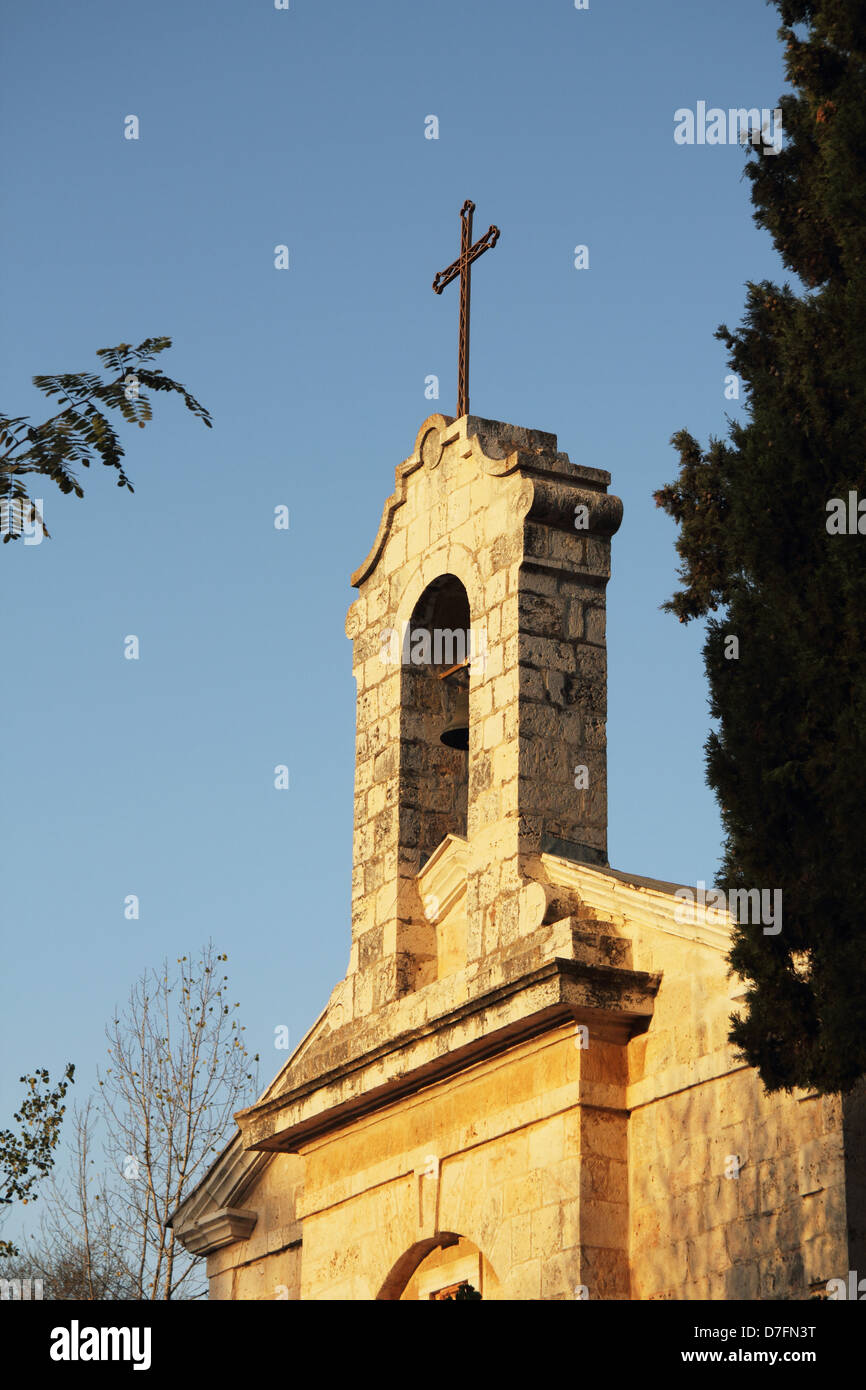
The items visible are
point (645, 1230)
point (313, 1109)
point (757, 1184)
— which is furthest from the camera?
point (313, 1109)

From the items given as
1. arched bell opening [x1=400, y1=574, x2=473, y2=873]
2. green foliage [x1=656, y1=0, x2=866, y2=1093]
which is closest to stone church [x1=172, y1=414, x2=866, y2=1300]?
arched bell opening [x1=400, y1=574, x2=473, y2=873]

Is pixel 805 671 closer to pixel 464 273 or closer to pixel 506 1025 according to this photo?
pixel 506 1025

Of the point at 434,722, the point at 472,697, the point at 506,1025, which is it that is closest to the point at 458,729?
the point at 434,722

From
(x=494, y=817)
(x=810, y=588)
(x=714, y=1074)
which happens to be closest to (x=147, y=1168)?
(x=494, y=817)

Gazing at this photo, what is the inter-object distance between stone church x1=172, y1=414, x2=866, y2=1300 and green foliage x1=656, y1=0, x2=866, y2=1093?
1.25 meters

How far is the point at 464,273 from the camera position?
13.2 metres

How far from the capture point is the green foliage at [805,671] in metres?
8.16

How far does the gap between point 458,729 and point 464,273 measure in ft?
9.60

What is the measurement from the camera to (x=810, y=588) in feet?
28.1

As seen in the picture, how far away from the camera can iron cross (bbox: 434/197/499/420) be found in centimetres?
1303

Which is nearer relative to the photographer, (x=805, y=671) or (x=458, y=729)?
(x=805, y=671)

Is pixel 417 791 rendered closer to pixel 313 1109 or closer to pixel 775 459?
pixel 313 1109

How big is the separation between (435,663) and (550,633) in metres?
1.37

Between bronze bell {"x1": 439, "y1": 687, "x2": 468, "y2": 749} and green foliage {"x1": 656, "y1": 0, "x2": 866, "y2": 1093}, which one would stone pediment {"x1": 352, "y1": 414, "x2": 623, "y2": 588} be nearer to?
bronze bell {"x1": 439, "y1": 687, "x2": 468, "y2": 749}
